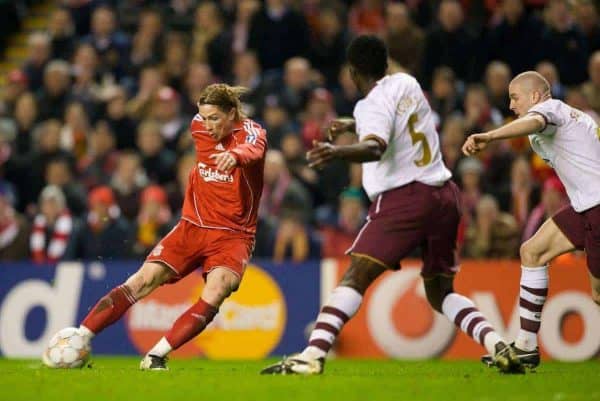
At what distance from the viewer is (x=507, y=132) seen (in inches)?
341

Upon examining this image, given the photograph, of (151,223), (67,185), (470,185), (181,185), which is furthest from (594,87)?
(67,185)

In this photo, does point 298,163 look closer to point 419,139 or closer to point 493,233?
point 493,233

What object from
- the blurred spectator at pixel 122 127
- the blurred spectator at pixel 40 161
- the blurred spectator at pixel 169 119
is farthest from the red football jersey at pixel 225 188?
the blurred spectator at pixel 122 127

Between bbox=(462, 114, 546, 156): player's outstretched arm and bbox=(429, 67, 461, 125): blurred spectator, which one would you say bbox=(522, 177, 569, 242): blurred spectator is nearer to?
bbox=(429, 67, 461, 125): blurred spectator

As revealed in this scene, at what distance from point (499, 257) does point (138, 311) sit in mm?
4148

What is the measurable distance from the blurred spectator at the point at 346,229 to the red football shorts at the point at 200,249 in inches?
189

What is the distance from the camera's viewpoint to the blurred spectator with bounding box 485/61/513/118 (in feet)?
51.4

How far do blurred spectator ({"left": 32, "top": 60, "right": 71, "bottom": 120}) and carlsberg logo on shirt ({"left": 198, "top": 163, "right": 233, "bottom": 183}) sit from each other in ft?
29.2

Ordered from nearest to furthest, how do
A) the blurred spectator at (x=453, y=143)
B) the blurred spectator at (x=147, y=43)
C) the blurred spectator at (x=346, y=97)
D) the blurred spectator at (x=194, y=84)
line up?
the blurred spectator at (x=453, y=143)
the blurred spectator at (x=346, y=97)
the blurred spectator at (x=194, y=84)
the blurred spectator at (x=147, y=43)

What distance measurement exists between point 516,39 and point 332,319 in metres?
8.70

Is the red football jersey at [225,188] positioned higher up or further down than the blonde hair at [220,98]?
further down

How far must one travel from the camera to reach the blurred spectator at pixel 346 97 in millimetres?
16516

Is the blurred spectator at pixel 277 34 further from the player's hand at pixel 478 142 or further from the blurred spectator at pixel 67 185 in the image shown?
the player's hand at pixel 478 142

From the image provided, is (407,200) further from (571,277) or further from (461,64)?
(461,64)
